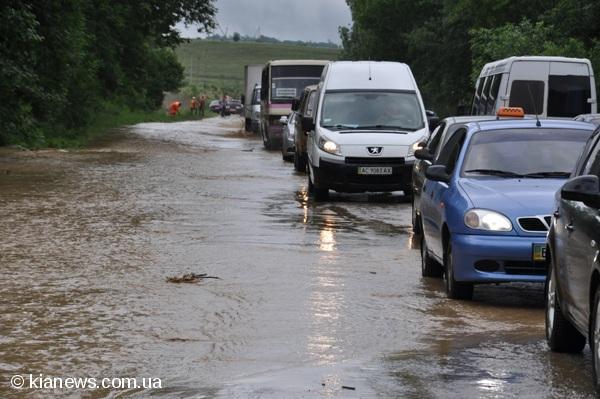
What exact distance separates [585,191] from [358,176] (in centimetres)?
1515

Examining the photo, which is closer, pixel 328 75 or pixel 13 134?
pixel 328 75

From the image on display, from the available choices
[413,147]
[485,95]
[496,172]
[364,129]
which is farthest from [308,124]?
[496,172]

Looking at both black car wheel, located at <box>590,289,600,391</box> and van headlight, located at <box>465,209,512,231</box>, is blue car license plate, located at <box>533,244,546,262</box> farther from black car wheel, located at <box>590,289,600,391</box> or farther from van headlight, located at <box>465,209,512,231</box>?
black car wheel, located at <box>590,289,600,391</box>

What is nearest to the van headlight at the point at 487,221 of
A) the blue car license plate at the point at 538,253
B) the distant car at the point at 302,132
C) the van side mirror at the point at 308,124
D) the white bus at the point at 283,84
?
the blue car license plate at the point at 538,253

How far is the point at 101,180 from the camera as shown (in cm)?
2653

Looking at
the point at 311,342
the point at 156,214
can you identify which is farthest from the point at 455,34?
the point at 311,342

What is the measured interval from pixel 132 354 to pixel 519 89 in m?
21.8

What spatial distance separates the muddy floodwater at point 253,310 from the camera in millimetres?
8250

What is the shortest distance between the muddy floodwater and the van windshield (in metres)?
2.53

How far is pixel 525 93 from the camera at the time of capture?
29.8 m

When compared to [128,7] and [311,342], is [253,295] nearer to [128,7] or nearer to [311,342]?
[311,342]

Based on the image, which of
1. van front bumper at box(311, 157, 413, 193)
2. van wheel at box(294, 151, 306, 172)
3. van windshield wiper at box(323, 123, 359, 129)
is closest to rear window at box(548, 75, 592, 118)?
van wheel at box(294, 151, 306, 172)

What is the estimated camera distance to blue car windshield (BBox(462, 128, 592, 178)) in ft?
42.0


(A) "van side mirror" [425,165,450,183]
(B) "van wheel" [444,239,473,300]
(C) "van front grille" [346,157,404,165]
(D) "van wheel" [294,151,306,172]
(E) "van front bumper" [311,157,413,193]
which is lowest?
(D) "van wheel" [294,151,306,172]
